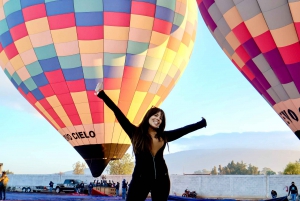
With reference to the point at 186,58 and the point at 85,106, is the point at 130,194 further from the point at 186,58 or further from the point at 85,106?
the point at 186,58

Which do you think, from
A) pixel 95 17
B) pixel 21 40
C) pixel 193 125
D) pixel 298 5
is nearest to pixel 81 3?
pixel 95 17

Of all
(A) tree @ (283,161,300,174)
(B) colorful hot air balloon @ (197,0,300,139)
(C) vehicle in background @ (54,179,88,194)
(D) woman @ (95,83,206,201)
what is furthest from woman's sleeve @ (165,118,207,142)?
(A) tree @ (283,161,300,174)

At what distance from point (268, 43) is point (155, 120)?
630cm

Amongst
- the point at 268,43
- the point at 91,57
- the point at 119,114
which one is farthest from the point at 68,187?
the point at 119,114

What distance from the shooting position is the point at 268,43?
8.43m

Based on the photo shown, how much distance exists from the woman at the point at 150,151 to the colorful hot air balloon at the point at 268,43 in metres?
5.80

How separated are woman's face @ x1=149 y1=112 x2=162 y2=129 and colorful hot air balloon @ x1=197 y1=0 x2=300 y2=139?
231 inches

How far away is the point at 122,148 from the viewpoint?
12242 millimetres

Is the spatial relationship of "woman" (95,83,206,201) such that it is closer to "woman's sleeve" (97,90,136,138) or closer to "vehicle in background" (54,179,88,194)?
"woman's sleeve" (97,90,136,138)

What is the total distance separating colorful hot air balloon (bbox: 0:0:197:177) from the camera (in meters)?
11.1

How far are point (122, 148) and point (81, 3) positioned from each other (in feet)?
14.9

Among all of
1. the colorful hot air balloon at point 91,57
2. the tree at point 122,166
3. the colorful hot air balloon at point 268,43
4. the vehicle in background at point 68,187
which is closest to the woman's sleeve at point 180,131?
the colorful hot air balloon at point 268,43

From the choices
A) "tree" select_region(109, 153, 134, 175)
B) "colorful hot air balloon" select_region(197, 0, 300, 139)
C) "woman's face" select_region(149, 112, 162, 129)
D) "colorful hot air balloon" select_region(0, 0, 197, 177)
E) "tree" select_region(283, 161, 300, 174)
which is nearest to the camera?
"woman's face" select_region(149, 112, 162, 129)

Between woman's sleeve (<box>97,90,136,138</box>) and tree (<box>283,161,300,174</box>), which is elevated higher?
woman's sleeve (<box>97,90,136,138</box>)
